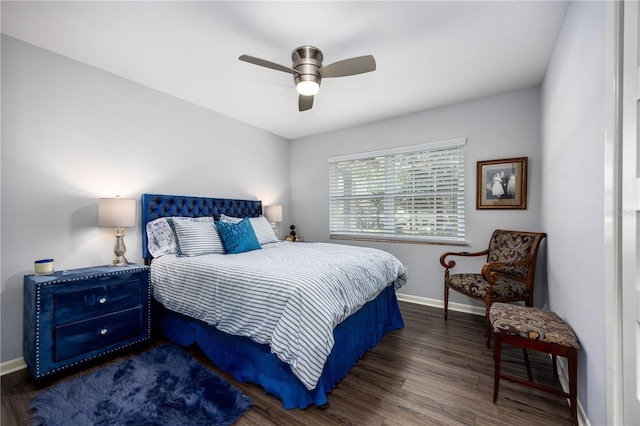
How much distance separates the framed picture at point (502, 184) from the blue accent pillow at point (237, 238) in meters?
2.83

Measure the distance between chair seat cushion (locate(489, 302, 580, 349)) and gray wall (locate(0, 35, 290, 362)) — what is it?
Result: 3.47 metres

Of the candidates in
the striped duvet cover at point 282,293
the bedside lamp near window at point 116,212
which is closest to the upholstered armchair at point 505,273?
the striped duvet cover at point 282,293

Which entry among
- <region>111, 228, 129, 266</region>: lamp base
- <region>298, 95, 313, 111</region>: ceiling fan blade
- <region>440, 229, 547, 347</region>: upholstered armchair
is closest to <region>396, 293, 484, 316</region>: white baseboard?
<region>440, 229, 547, 347</region>: upholstered armchair

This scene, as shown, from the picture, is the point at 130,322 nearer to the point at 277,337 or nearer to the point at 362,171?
the point at 277,337

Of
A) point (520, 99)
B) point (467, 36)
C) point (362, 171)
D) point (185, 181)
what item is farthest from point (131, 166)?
point (520, 99)

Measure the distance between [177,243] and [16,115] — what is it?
5.35 feet

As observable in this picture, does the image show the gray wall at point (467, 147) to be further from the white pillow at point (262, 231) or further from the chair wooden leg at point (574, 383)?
the chair wooden leg at point (574, 383)

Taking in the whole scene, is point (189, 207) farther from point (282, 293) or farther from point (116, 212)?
point (282, 293)

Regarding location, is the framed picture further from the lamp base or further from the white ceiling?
the lamp base

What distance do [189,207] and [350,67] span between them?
2.55 meters

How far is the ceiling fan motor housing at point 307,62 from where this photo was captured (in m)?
2.10

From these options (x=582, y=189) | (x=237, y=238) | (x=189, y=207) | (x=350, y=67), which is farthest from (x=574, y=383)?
(x=189, y=207)

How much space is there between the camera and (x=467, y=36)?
2.11m

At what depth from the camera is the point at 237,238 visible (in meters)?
2.98
